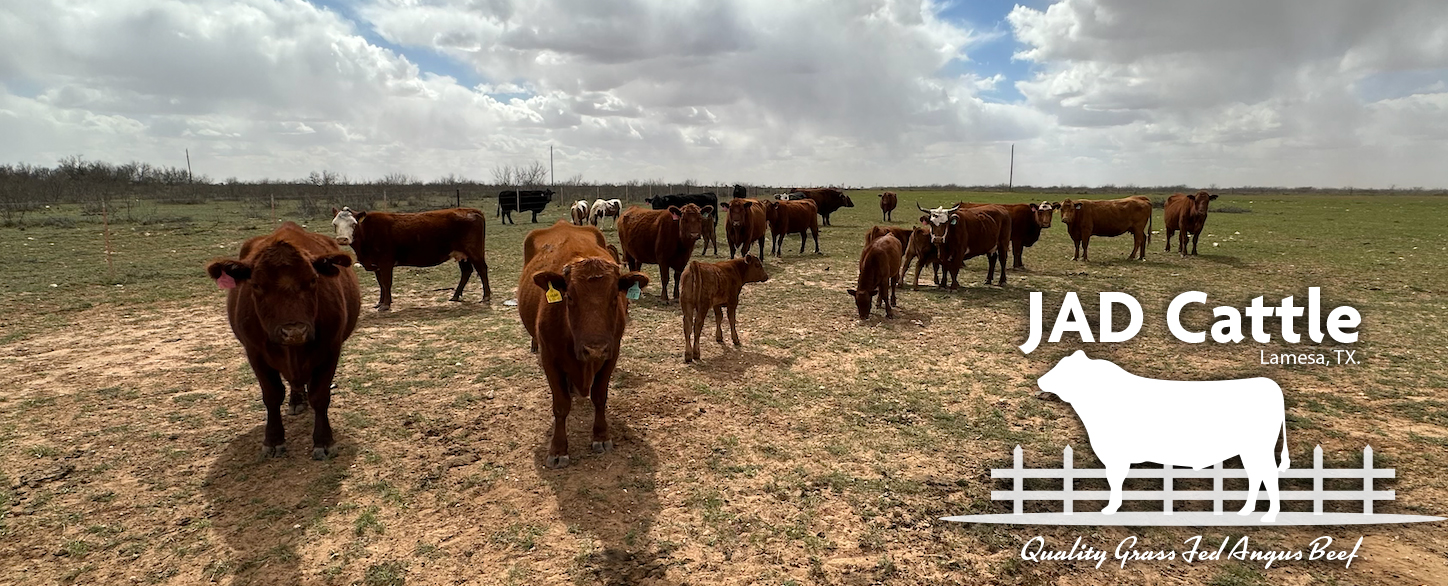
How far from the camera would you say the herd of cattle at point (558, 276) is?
4.27m

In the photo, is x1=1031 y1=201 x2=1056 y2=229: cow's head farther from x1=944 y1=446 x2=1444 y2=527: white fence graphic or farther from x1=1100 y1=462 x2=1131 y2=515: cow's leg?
x1=1100 y1=462 x2=1131 y2=515: cow's leg

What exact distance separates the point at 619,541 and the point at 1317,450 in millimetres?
4381

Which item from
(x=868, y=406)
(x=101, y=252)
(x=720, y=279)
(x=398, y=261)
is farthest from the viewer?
(x=101, y=252)

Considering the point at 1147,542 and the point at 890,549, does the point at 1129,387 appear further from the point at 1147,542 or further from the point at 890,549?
the point at 890,549

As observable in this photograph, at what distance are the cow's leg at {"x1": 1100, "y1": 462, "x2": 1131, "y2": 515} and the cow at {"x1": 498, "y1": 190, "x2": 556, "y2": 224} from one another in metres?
28.6

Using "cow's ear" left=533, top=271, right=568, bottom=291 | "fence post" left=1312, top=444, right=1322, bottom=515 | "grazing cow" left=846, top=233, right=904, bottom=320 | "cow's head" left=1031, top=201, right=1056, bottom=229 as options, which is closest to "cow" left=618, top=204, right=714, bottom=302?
"grazing cow" left=846, top=233, right=904, bottom=320

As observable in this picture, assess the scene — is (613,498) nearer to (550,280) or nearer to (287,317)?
(550,280)

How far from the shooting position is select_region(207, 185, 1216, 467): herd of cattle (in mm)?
4270

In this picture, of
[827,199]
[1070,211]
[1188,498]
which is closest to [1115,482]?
[1188,498]

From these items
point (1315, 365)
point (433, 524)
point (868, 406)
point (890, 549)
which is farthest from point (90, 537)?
point (1315, 365)

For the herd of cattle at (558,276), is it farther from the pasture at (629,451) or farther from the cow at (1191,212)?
the cow at (1191,212)

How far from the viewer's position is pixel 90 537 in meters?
3.66

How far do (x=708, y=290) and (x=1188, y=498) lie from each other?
191 inches

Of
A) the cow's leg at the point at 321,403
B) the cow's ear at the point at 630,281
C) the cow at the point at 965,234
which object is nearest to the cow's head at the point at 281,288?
the cow's leg at the point at 321,403
